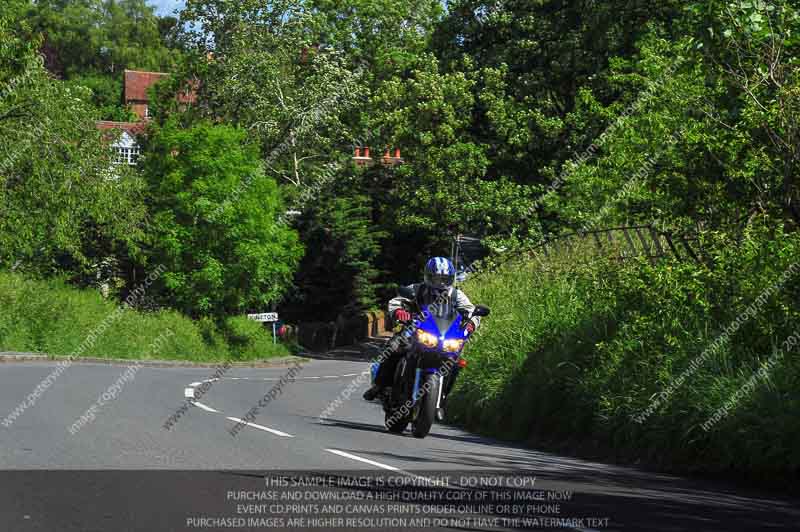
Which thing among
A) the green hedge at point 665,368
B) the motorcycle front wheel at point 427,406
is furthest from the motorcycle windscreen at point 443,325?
the green hedge at point 665,368

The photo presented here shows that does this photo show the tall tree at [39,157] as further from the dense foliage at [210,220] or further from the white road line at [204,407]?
the white road line at [204,407]

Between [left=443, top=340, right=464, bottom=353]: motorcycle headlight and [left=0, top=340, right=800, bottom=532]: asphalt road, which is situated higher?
[left=443, top=340, right=464, bottom=353]: motorcycle headlight

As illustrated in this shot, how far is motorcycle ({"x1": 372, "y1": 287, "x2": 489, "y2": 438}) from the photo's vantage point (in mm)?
13406

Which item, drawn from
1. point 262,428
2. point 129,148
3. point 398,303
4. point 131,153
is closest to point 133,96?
point 129,148

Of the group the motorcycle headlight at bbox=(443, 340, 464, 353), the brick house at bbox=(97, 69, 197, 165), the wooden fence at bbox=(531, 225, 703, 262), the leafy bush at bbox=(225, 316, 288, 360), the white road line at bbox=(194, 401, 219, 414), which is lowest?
the leafy bush at bbox=(225, 316, 288, 360)

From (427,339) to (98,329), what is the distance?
33.4 m

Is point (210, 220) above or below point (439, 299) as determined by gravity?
above

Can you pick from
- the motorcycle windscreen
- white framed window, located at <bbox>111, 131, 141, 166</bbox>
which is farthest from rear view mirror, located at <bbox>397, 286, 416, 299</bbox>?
white framed window, located at <bbox>111, 131, 141, 166</bbox>

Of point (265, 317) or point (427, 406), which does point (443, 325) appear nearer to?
point (427, 406)

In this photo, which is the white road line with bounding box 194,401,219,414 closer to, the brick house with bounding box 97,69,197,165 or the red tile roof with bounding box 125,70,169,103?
the brick house with bounding box 97,69,197,165

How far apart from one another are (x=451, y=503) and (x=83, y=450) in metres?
4.38

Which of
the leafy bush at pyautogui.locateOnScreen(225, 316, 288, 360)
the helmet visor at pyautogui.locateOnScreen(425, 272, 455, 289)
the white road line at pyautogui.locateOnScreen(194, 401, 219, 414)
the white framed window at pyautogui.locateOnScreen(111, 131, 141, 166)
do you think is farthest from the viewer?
the white framed window at pyautogui.locateOnScreen(111, 131, 141, 166)

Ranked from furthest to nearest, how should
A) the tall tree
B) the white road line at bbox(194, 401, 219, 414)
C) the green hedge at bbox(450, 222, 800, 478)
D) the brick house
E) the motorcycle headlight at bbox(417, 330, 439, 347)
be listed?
the brick house
the tall tree
the white road line at bbox(194, 401, 219, 414)
the motorcycle headlight at bbox(417, 330, 439, 347)
the green hedge at bbox(450, 222, 800, 478)

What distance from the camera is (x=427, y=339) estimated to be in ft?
44.2
